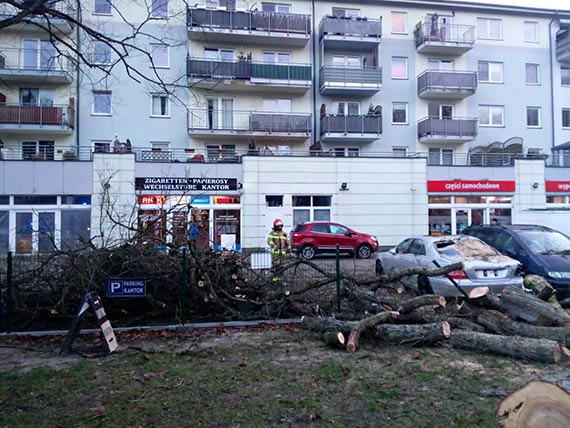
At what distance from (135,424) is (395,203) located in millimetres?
21826

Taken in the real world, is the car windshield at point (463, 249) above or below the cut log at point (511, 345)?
above

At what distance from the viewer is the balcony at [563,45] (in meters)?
29.9

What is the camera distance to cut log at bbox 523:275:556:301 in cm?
808

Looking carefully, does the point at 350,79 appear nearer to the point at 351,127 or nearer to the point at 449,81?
the point at 351,127

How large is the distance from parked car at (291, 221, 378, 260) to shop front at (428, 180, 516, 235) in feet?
20.3

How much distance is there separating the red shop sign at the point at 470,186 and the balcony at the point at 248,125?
7.45m

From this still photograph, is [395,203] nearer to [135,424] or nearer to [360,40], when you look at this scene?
[360,40]

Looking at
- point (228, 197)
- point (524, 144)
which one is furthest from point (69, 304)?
point (524, 144)

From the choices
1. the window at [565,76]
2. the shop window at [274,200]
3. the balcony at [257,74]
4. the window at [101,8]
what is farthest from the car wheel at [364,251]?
the window at [565,76]

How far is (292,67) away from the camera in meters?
26.2

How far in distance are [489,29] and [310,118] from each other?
45.0 feet

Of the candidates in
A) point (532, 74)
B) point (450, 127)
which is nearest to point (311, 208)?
point (450, 127)

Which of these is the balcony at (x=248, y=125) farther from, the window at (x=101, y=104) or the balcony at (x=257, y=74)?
the window at (x=101, y=104)

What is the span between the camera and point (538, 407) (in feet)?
9.48
